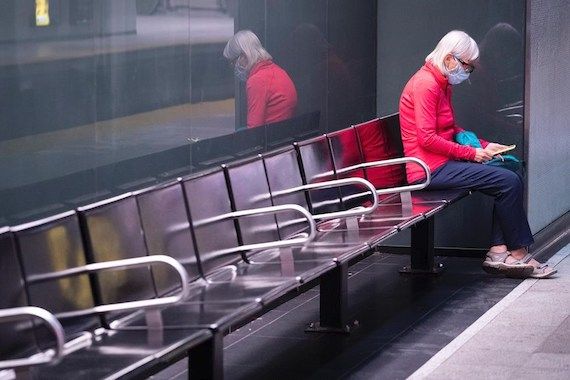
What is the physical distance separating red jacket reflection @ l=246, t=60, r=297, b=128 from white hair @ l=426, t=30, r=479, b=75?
115 cm

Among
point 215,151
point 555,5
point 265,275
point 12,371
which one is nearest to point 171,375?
point 265,275

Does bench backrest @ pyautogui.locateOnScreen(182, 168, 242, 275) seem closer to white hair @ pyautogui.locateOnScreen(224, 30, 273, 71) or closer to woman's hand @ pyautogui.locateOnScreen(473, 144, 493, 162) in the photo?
white hair @ pyautogui.locateOnScreen(224, 30, 273, 71)

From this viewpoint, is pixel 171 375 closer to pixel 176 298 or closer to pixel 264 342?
pixel 264 342

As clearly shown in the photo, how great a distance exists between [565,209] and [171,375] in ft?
17.0

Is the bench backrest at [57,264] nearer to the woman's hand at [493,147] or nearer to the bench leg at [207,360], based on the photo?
the bench leg at [207,360]

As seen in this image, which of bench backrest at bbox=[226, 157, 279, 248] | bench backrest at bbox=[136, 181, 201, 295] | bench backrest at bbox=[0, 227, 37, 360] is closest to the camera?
bench backrest at bbox=[0, 227, 37, 360]

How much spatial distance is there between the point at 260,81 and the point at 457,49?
165cm

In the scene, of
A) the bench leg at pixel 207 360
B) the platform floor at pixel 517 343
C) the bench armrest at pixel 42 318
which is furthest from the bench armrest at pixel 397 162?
the bench armrest at pixel 42 318

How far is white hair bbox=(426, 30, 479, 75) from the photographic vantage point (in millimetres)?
8359

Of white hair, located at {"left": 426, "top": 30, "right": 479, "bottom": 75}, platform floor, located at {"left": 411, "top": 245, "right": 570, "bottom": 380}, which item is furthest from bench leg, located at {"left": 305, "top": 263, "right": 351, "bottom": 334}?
white hair, located at {"left": 426, "top": 30, "right": 479, "bottom": 75}

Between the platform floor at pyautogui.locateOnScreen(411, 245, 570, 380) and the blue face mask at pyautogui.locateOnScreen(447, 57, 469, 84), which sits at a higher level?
the blue face mask at pyautogui.locateOnScreen(447, 57, 469, 84)

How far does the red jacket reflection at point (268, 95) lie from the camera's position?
284 inches

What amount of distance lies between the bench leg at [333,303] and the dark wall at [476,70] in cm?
234

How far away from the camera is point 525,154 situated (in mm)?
9070
